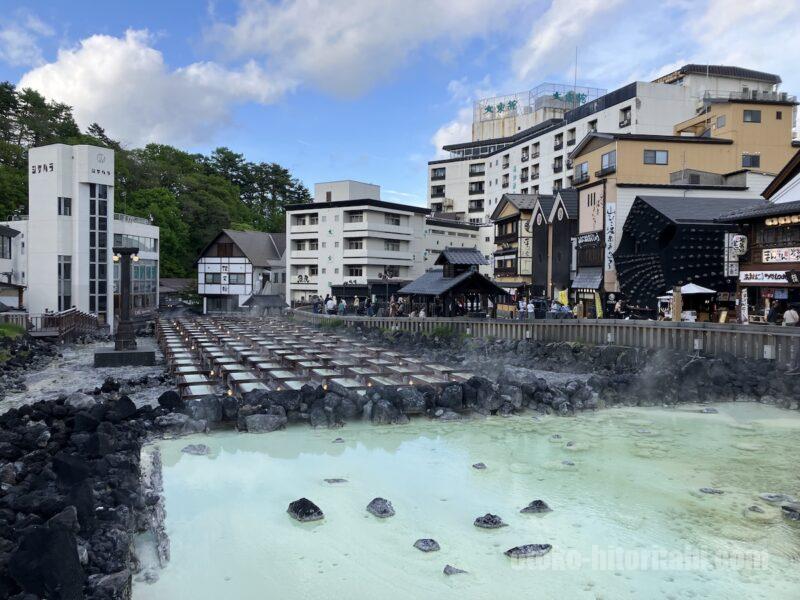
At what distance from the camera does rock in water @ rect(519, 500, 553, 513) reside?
428 inches

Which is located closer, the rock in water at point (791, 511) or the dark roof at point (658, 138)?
the rock in water at point (791, 511)

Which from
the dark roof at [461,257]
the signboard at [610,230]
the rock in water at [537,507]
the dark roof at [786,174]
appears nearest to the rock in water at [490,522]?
the rock in water at [537,507]

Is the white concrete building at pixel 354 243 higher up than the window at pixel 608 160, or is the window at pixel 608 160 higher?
the window at pixel 608 160

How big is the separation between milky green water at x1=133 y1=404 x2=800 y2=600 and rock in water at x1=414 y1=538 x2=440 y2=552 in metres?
0.10

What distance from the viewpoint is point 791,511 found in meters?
10.6

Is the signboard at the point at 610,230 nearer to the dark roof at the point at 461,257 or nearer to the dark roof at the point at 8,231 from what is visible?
the dark roof at the point at 461,257

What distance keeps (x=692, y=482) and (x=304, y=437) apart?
9.46 metres

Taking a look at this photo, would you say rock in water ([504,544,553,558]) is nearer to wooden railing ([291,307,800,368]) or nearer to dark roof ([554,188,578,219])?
wooden railing ([291,307,800,368])

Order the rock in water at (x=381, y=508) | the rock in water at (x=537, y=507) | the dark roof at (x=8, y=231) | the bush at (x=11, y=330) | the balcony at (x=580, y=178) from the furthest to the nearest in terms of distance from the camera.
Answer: the balcony at (x=580, y=178), the dark roof at (x=8, y=231), the bush at (x=11, y=330), the rock in water at (x=537, y=507), the rock in water at (x=381, y=508)

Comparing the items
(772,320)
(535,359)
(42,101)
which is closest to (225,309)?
(42,101)

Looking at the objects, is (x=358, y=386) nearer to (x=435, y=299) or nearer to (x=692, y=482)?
(x=692, y=482)

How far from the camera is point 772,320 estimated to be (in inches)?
941

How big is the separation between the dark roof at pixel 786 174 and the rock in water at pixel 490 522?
74.2ft

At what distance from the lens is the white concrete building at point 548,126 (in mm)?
44312
